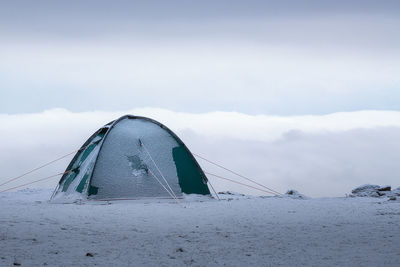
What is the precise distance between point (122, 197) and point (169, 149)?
2346mm

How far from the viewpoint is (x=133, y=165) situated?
15.4 metres

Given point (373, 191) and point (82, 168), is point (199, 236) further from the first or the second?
point (373, 191)

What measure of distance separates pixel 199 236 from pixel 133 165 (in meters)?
6.78

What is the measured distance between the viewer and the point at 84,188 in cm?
1488

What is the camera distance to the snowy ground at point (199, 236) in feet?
23.7

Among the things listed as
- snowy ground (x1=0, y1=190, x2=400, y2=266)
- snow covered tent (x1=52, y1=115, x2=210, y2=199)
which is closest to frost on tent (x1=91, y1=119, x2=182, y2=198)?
snow covered tent (x1=52, y1=115, x2=210, y2=199)

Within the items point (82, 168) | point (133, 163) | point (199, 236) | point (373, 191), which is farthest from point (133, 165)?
point (373, 191)

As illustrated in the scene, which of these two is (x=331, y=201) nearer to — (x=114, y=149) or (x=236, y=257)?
(x=114, y=149)

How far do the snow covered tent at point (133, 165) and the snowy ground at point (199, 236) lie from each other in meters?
1.85

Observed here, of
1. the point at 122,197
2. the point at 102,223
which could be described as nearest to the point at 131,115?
the point at 122,197

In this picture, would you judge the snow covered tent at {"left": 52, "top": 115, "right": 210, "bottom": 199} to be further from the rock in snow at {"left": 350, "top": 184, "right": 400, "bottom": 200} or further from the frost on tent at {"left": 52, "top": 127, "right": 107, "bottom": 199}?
the rock in snow at {"left": 350, "top": 184, "right": 400, "bottom": 200}

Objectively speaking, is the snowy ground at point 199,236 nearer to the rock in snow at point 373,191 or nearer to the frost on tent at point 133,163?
the frost on tent at point 133,163

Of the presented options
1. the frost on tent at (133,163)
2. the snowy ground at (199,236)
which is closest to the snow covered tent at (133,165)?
the frost on tent at (133,163)

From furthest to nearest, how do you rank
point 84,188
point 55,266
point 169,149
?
1. point 169,149
2. point 84,188
3. point 55,266
